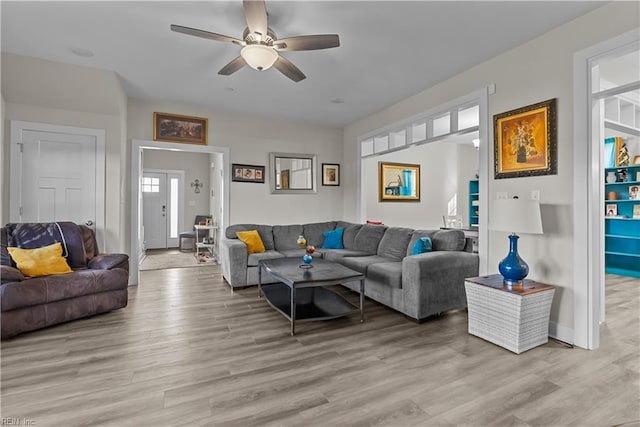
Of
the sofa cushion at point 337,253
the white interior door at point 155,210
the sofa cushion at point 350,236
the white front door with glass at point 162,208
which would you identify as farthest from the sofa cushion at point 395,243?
the white interior door at point 155,210

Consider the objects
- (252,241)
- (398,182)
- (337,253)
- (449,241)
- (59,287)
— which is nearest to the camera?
(59,287)

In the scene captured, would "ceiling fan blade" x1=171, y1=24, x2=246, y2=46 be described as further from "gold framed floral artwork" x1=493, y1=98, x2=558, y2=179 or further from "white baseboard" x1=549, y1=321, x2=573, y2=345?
"white baseboard" x1=549, y1=321, x2=573, y2=345

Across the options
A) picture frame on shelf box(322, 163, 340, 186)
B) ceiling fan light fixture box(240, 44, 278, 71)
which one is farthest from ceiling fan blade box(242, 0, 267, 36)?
picture frame on shelf box(322, 163, 340, 186)

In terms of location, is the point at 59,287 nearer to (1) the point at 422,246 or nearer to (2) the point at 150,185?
(1) the point at 422,246

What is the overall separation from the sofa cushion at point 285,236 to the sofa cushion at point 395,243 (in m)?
1.52

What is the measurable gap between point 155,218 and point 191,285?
4685mm

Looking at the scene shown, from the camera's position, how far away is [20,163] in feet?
12.2

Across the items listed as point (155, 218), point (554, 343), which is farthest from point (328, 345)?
point (155, 218)

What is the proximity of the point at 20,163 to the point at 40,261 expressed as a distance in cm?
142

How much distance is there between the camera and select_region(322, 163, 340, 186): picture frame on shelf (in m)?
6.40

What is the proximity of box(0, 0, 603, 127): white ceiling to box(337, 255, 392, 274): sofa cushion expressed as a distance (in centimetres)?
231

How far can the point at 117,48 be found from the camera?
3.30 metres

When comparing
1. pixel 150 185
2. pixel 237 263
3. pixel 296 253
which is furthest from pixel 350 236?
pixel 150 185

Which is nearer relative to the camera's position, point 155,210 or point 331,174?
point 331,174
